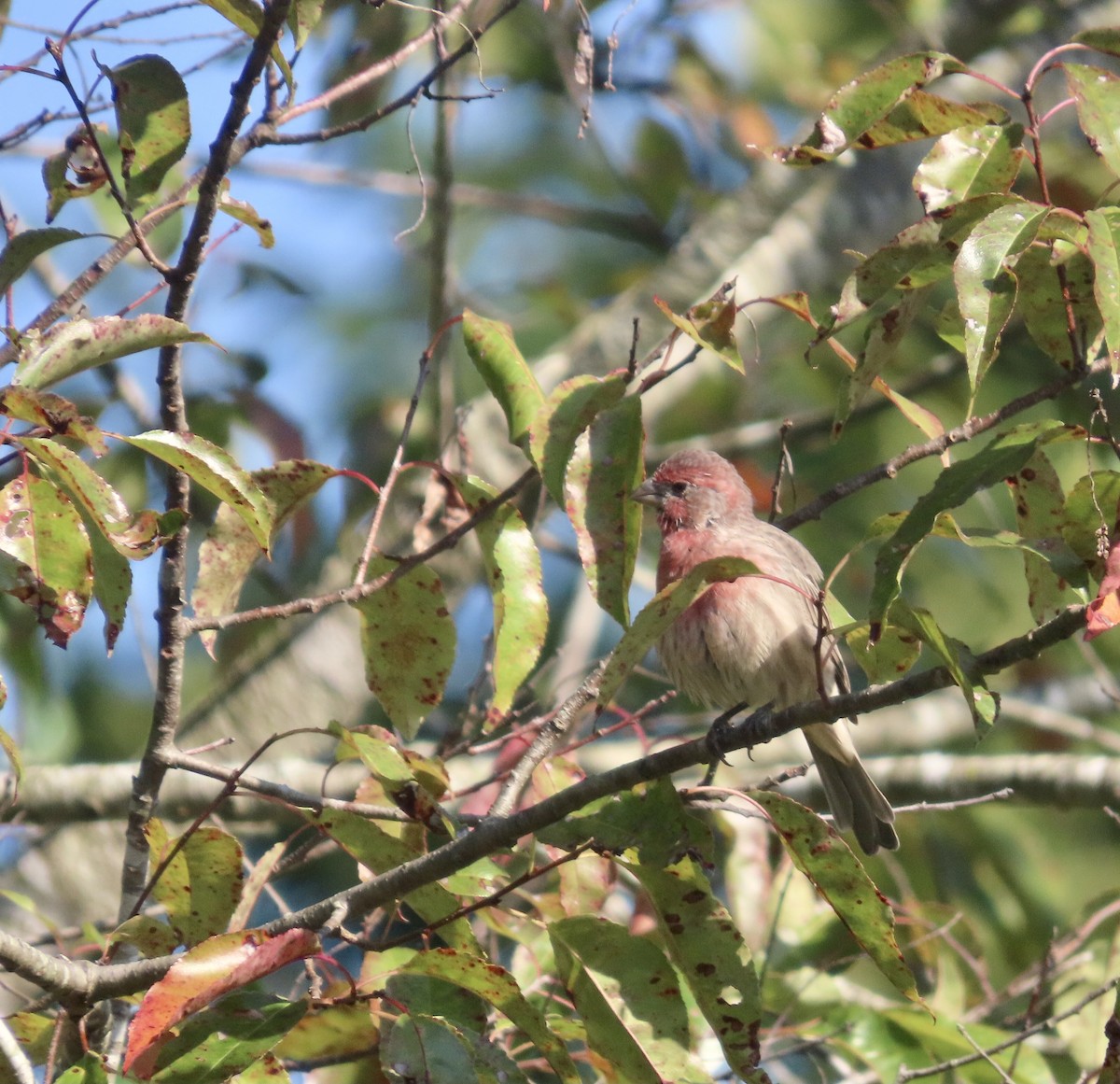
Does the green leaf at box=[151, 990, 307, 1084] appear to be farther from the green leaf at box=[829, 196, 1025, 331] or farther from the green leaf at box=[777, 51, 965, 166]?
the green leaf at box=[777, 51, 965, 166]

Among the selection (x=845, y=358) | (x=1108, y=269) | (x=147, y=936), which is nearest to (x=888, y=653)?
(x=845, y=358)

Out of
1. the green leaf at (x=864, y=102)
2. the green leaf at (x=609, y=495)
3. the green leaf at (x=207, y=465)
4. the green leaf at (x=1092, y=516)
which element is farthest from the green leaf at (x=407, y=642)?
the green leaf at (x=1092, y=516)

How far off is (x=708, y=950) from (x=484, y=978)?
46cm

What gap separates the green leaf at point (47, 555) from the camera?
245cm

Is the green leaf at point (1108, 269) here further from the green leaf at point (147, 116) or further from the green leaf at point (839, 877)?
the green leaf at point (147, 116)

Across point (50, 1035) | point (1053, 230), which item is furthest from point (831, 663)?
point (50, 1035)

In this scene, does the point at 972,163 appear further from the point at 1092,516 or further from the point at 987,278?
the point at 1092,516

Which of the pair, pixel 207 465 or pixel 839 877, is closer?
pixel 207 465

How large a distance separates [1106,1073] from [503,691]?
137 cm

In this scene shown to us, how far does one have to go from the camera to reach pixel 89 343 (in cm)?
244

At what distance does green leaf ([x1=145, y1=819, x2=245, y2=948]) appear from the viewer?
2.90 m

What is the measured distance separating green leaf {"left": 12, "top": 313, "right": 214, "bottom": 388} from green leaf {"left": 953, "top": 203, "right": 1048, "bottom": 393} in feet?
4.26

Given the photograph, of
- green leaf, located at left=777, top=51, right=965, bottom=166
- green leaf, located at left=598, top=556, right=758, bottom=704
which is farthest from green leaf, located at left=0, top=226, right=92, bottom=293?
green leaf, located at left=777, top=51, right=965, bottom=166

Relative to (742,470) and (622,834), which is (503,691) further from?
(742,470)
